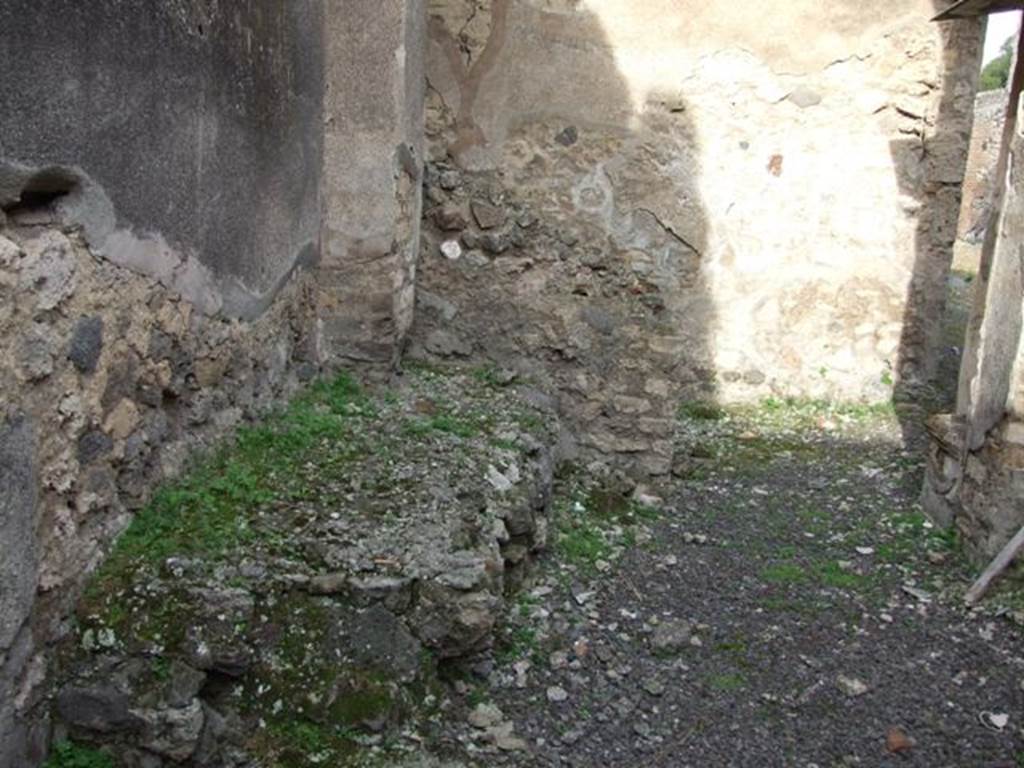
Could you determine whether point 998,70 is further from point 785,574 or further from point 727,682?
point 727,682

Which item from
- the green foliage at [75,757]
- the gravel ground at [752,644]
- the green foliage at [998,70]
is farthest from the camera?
the green foliage at [998,70]

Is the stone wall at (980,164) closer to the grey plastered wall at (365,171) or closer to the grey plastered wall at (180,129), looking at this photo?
the grey plastered wall at (365,171)

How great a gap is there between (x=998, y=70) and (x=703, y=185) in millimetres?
18274

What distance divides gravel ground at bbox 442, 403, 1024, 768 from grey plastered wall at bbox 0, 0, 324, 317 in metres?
1.54

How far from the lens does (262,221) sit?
3223 millimetres

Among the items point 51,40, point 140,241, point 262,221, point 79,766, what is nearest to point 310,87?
point 262,221

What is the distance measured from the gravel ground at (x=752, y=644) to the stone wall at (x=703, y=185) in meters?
1.27

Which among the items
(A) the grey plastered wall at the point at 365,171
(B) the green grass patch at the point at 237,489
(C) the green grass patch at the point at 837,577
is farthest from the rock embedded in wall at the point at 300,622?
(C) the green grass patch at the point at 837,577

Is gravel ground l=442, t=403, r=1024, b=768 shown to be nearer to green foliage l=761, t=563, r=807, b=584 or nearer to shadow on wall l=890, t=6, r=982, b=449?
green foliage l=761, t=563, r=807, b=584

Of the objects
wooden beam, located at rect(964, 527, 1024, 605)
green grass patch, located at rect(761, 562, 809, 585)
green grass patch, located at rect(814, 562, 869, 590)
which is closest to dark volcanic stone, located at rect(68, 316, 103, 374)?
green grass patch, located at rect(761, 562, 809, 585)

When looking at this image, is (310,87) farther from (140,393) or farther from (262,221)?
(140,393)

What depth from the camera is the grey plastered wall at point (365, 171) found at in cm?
381

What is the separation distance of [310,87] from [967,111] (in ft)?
12.7

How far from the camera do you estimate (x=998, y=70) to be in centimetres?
1991
